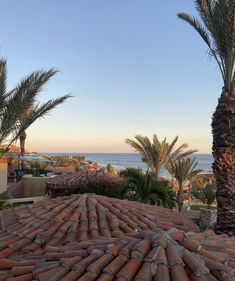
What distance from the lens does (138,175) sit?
47.6 feet

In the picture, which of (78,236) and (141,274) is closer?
(141,274)

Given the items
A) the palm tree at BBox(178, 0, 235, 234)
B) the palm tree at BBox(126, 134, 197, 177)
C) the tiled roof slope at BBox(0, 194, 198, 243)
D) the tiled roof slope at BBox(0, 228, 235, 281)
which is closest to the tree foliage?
the palm tree at BBox(178, 0, 235, 234)

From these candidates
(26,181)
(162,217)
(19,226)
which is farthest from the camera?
(26,181)

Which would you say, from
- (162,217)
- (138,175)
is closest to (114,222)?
(162,217)

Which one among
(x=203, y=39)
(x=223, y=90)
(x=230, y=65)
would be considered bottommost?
(x=223, y=90)

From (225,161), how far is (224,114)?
48.4 inches

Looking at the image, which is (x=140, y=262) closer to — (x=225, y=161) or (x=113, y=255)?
(x=113, y=255)

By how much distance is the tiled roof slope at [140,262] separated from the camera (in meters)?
3.07

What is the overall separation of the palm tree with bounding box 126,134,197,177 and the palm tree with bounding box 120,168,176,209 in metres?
8.77

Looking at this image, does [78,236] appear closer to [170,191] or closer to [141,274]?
[141,274]

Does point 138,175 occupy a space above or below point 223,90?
below

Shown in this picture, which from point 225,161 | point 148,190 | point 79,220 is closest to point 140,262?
point 79,220

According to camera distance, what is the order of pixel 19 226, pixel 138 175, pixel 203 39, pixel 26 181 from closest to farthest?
pixel 19 226, pixel 203 39, pixel 138 175, pixel 26 181

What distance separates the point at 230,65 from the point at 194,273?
27.1ft
